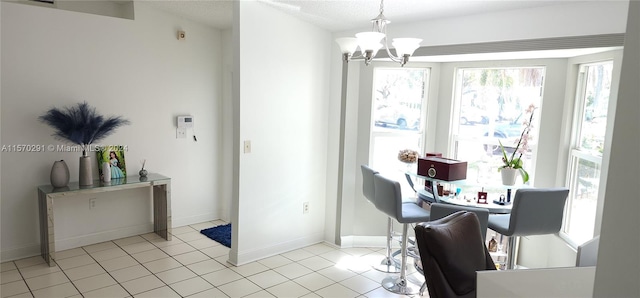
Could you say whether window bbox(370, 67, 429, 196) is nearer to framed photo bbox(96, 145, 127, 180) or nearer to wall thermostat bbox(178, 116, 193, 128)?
wall thermostat bbox(178, 116, 193, 128)

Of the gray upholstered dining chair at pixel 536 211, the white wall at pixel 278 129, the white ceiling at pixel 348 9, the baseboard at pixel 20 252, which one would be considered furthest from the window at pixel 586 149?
the baseboard at pixel 20 252

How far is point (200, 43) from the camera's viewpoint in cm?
468

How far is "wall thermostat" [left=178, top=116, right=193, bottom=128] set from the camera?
15.0 feet

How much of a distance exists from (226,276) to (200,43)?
104 inches

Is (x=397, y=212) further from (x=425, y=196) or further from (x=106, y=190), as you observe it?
(x=106, y=190)

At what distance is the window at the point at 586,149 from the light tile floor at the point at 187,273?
54.8 inches

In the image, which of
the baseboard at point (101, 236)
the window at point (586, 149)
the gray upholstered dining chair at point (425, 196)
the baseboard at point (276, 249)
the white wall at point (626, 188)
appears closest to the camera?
the white wall at point (626, 188)

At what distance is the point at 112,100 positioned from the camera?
13.4ft

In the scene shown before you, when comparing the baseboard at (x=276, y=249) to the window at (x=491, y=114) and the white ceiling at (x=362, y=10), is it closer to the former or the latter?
the window at (x=491, y=114)

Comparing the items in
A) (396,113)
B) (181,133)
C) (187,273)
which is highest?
(396,113)

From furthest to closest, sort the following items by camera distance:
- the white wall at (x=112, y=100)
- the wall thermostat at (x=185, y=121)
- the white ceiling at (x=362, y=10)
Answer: the wall thermostat at (x=185, y=121) < the white wall at (x=112, y=100) < the white ceiling at (x=362, y=10)

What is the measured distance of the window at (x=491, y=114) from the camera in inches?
148

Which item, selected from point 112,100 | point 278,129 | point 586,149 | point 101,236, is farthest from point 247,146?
point 586,149

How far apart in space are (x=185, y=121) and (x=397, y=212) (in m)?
2.67
